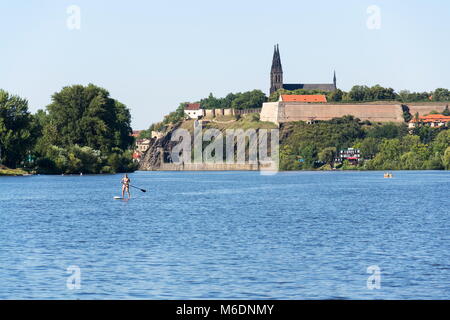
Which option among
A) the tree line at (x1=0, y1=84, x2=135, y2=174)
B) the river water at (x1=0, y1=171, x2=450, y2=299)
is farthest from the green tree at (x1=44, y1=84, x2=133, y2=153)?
the river water at (x1=0, y1=171, x2=450, y2=299)

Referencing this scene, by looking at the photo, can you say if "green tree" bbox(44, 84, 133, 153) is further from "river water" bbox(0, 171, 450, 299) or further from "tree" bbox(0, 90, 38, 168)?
"river water" bbox(0, 171, 450, 299)

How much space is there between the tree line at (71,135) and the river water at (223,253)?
5672 cm

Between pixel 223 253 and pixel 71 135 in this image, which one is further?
pixel 71 135

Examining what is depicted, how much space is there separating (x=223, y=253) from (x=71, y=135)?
93.7m

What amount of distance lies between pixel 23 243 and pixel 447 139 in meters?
165

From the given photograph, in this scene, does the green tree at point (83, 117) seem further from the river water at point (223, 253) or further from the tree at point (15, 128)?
the river water at point (223, 253)

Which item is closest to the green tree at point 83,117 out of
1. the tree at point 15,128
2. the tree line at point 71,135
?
the tree line at point 71,135

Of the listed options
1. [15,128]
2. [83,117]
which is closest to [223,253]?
[15,128]

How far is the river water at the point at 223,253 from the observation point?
22812 millimetres

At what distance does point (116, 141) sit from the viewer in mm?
127438

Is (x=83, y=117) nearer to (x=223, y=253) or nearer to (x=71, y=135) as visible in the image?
(x=71, y=135)

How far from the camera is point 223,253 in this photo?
3064 centimetres
